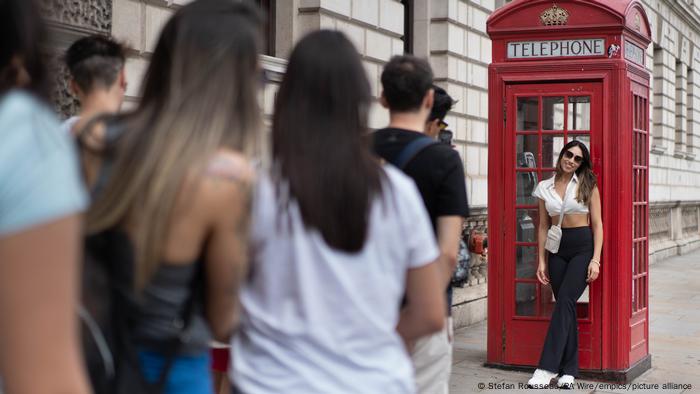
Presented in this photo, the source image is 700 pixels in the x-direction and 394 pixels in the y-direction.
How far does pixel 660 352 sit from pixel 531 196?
2371 mm

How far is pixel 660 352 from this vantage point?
8.83m

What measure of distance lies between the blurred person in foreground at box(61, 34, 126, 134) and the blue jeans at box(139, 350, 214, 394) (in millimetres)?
1628

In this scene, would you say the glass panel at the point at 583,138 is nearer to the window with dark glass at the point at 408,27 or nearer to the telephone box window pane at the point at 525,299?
the telephone box window pane at the point at 525,299

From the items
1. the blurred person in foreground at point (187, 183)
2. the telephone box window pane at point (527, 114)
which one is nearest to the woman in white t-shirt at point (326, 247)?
the blurred person in foreground at point (187, 183)

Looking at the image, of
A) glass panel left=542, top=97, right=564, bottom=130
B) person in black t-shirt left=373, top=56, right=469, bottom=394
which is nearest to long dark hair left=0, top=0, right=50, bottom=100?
person in black t-shirt left=373, top=56, right=469, bottom=394

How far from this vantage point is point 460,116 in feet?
39.1

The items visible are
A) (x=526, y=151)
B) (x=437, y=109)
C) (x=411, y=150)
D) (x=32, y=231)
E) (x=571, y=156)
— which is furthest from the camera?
(x=526, y=151)

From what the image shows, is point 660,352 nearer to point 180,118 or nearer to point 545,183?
point 545,183

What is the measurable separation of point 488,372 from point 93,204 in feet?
19.7

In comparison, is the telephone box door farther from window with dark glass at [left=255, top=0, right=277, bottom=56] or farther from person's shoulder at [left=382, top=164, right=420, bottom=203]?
person's shoulder at [left=382, top=164, right=420, bottom=203]

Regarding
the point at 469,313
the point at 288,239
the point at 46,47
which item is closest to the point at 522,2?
the point at 469,313

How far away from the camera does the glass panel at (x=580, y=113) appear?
7219 mm

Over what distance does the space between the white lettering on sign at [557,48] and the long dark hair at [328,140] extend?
524 cm

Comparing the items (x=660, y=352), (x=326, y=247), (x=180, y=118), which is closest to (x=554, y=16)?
(x=660, y=352)
